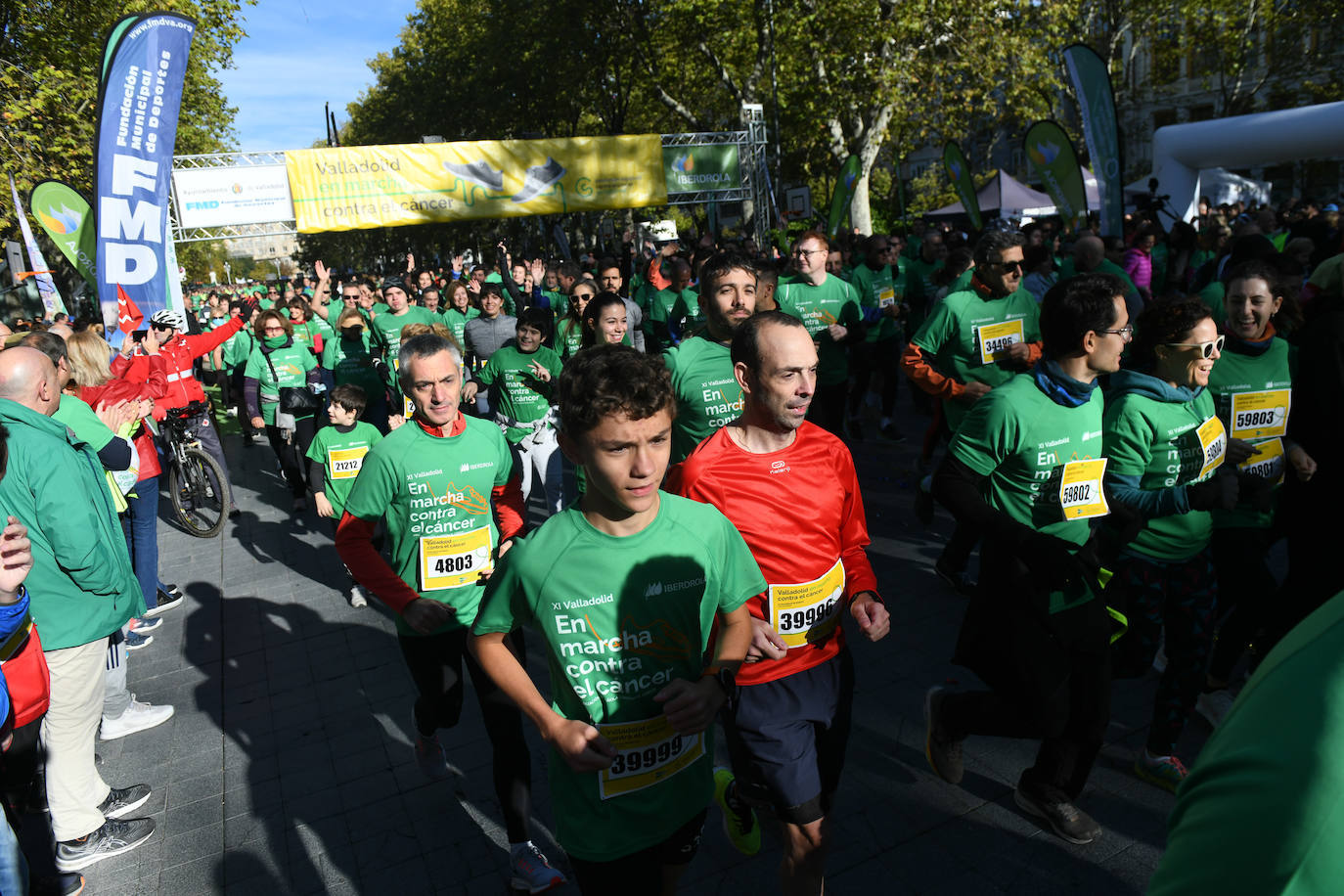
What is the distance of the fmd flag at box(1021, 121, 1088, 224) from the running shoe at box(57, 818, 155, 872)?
11.8 meters

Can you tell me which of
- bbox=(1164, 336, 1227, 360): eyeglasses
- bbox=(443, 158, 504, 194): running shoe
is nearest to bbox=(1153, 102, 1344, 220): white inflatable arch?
bbox=(443, 158, 504, 194): running shoe

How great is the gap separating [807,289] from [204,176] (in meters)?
14.3

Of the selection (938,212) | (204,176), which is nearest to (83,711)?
(204,176)

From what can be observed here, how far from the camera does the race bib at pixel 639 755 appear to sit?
2.11 meters

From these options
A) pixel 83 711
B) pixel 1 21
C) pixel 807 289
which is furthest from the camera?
pixel 1 21

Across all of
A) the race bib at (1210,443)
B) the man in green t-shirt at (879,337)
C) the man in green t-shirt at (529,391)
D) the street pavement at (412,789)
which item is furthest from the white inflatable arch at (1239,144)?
the race bib at (1210,443)

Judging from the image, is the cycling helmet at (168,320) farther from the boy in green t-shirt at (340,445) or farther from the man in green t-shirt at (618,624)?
the man in green t-shirt at (618,624)

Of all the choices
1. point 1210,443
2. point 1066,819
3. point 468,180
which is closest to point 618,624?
point 1066,819

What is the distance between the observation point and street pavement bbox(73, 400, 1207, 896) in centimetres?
316

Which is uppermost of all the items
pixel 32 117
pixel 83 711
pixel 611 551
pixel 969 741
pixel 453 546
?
pixel 32 117

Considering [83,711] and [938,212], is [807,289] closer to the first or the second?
[83,711]

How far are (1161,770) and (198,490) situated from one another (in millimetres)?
8432

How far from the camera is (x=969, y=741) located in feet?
12.9

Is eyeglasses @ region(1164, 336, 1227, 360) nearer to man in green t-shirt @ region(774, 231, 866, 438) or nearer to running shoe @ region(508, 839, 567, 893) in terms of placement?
running shoe @ region(508, 839, 567, 893)
